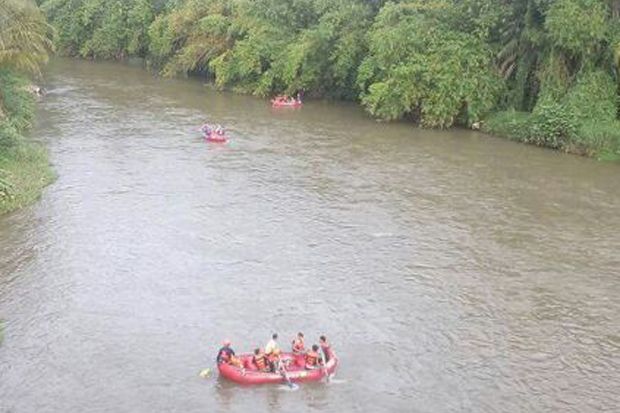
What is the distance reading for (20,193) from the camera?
97.2ft

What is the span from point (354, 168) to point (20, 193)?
554 inches

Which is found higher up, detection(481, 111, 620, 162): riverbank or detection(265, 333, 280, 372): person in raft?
detection(481, 111, 620, 162): riverbank

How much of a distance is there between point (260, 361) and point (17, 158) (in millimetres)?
19520

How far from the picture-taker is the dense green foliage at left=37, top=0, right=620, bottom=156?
38.5 m

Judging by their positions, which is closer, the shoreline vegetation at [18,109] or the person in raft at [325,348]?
the person in raft at [325,348]

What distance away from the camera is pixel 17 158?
33688 mm

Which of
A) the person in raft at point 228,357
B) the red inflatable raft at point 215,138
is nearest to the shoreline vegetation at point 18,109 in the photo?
the red inflatable raft at point 215,138

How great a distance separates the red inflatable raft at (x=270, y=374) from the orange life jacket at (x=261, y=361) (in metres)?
0.09

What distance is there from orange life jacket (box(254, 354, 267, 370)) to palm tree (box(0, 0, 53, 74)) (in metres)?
21.9

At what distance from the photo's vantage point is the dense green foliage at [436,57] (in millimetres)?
38500

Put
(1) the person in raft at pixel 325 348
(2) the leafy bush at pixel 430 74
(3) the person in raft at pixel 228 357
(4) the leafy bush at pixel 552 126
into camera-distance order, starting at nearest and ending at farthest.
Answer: (3) the person in raft at pixel 228 357 < (1) the person in raft at pixel 325 348 < (4) the leafy bush at pixel 552 126 < (2) the leafy bush at pixel 430 74

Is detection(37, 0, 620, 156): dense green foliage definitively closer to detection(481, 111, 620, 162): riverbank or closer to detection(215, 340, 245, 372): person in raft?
detection(481, 111, 620, 162): riverbank

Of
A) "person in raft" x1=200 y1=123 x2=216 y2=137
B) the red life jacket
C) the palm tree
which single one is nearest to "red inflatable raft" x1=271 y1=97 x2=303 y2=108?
"person in raft" x1=200 y1=123 x2=216 y2=137

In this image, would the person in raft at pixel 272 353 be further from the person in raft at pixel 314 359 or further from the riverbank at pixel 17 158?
the riverbank at pixel 17 158
